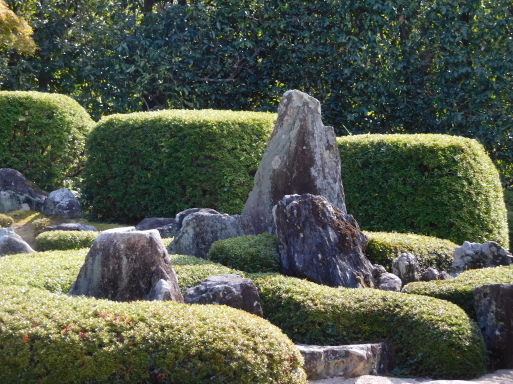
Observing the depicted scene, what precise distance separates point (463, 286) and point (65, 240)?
594 cm

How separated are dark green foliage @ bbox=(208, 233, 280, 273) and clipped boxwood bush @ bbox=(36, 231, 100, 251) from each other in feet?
8.58

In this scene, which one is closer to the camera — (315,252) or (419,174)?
(315,252)

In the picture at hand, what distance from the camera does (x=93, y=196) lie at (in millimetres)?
13742

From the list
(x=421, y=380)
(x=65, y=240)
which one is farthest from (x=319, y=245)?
(x=65, y=240)

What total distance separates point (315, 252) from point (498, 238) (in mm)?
4530

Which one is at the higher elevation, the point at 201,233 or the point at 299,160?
the point at 299,160

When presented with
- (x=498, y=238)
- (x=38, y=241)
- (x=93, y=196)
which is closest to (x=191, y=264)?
(x=38, y=241)

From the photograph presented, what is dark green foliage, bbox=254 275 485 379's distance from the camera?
5902 mm

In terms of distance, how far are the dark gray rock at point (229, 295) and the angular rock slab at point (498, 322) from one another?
1995 mm

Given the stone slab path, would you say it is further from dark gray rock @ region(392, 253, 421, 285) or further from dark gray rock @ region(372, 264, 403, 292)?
dark gray rock @ region(392, 253, 421, 285)

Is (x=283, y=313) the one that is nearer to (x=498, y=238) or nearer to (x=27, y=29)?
(x=498, y=238)

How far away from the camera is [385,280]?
773 centimetres

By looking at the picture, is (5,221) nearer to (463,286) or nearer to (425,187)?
(425,187)

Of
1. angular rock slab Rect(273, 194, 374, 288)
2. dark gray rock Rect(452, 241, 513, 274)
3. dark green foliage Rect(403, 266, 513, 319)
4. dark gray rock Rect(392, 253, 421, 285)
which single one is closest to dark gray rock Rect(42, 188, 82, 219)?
angular rock slab Rect(273, 194, 374, 288)
